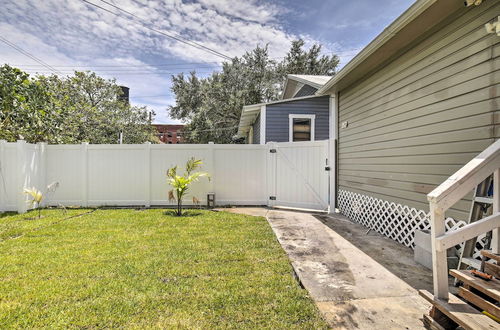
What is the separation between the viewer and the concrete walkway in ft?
6.10

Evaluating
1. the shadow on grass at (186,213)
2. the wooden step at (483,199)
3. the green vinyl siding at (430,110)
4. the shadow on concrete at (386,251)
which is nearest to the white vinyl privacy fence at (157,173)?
the shadow on grass at (186,213)

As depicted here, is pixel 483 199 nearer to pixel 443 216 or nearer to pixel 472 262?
pixel 472 262

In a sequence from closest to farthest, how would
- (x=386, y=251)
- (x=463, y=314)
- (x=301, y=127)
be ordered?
(x=463, y=314)
(x=386, y=251)
(x=301, y=127)

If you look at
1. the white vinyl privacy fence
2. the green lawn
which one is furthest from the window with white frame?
the green lawn

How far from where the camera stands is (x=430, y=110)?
126 inches

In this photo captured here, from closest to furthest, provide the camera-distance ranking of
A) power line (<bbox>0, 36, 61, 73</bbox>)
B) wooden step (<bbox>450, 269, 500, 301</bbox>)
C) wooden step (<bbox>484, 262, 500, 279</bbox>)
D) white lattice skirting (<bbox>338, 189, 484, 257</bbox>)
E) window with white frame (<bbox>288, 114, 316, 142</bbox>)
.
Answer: wooden step (<bbox>450, 269, 500, 301</bbox>)
wooden step (<bbox>484, 262, 500, 279</bbox>)
white lattice skirting (<bbox>338, 189, 484, 257</bbox>)
power line (<bbox>0, 36, 61, 73</bbox>)
window with white frame (<bbox>288, 114, 316, 142</bbox>)

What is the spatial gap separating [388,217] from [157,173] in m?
5.40

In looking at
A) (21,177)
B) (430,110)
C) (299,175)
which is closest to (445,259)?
(430,110)

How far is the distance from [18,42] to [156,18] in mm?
4766

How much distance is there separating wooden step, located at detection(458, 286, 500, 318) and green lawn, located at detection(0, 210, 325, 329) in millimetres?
1028

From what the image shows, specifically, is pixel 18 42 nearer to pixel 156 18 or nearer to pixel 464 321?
pixel 156 18

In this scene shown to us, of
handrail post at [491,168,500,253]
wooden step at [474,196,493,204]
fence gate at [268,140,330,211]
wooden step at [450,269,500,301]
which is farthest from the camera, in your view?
fence gate at [268,140,330,211]

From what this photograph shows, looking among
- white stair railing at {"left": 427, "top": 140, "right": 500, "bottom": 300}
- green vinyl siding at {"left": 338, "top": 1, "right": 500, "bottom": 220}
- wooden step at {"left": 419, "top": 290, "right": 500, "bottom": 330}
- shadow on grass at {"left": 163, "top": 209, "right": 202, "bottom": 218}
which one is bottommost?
shadow on grass at {"left": 163, "top": 209, "right": 202, "bottom": 218}

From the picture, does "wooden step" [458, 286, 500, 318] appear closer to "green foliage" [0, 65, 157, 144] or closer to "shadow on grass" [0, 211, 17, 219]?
"shadow on grass" [0, 211, 17, 219]
